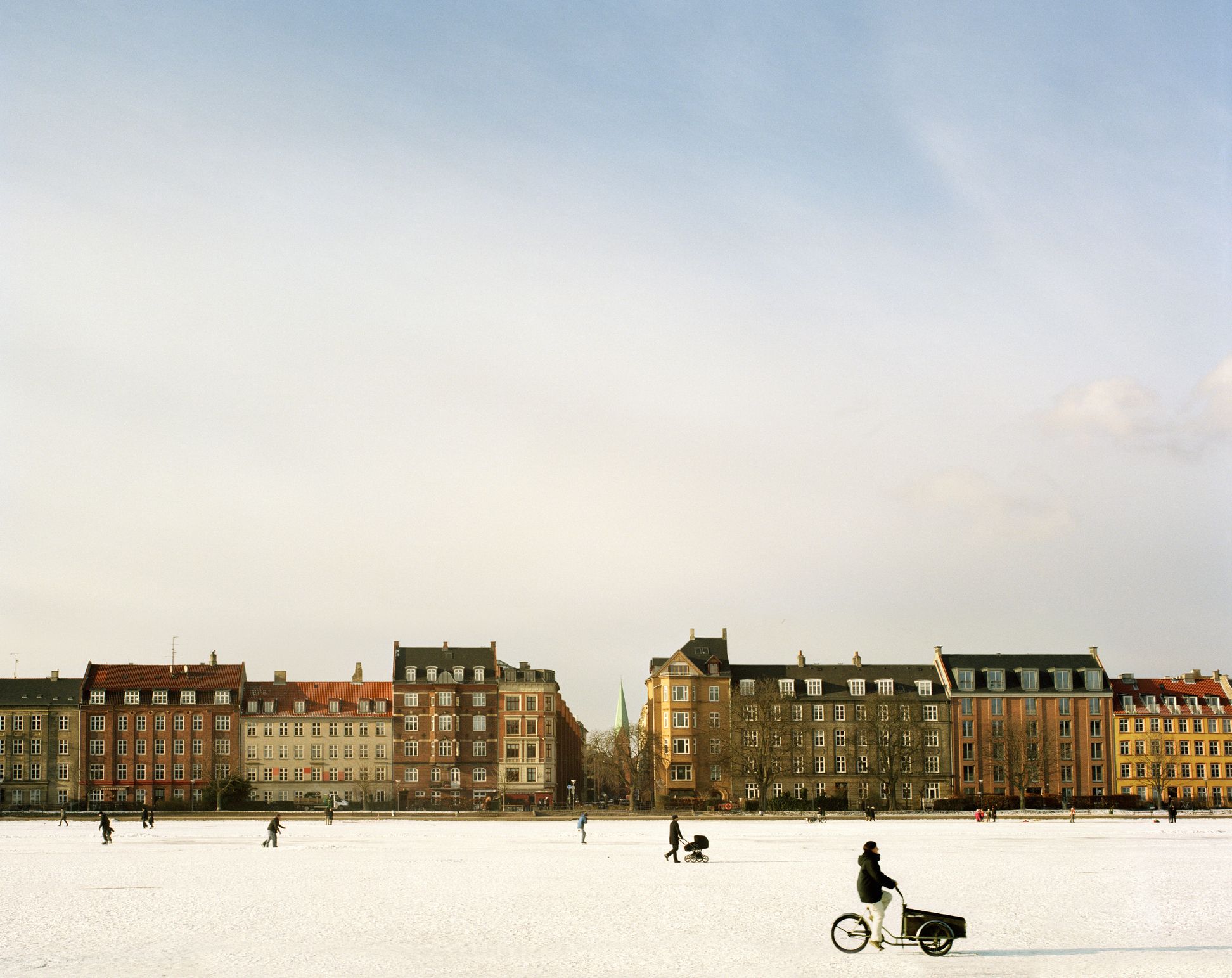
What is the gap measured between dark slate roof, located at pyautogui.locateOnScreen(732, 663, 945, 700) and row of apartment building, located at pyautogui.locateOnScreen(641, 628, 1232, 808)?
122mm

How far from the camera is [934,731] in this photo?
11444 centimetres

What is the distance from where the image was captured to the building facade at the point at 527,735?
117 metres

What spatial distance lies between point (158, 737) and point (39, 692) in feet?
36.4

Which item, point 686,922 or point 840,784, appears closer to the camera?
point 686,922

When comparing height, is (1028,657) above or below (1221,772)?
above

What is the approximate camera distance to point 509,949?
74.0 ft

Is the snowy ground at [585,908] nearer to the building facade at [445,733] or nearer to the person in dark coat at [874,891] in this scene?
the person in dark coat at [874,891]

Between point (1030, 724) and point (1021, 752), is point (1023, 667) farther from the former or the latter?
point (1021, 752)

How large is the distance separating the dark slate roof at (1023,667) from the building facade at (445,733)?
38.8 metres

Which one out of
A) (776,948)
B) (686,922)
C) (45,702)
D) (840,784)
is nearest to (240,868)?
(686,922)

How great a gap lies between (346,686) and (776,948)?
106 metres

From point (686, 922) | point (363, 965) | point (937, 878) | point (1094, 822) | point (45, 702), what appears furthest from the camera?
point (45, 702)

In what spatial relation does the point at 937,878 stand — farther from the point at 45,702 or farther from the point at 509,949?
the point at 45,702

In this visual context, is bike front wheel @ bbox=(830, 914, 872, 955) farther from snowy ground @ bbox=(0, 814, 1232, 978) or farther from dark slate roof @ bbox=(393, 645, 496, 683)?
dark slate roof @ bbox=(393, 645, 496, 683)
